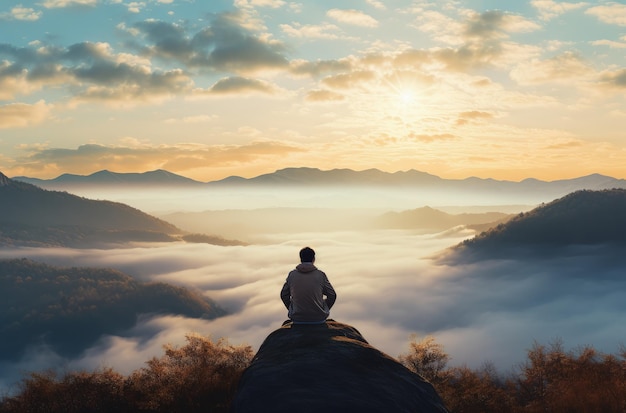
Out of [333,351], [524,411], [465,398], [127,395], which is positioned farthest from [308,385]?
[465,398]

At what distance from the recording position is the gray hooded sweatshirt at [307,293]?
1491cm

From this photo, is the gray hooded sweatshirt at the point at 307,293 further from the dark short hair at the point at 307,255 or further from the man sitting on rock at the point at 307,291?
the dark short hair at the point at 307,255

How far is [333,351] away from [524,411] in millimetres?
23656

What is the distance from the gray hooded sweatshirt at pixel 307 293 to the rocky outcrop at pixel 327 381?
80 cm

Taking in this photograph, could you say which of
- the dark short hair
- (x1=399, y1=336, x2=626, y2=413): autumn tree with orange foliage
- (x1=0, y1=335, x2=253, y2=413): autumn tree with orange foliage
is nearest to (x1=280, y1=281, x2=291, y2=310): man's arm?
the dark short hair

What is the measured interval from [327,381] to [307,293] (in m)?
4.11

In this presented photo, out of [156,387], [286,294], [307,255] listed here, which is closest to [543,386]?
[156,387]

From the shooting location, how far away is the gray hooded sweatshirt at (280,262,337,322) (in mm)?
14914

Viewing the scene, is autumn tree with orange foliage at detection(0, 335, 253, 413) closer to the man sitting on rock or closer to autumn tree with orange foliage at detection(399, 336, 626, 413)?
the man sitting on rock

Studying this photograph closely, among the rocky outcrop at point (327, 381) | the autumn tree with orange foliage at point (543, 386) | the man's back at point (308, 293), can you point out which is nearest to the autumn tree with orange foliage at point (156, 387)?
the man's back at point (308, 293)

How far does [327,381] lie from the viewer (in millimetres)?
11375

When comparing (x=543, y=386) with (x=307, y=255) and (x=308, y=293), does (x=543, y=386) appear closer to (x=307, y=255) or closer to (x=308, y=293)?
(x=308, y=293)

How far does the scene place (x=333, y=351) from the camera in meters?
13.1

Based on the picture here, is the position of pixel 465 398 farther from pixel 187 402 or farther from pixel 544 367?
pixel 187 402
